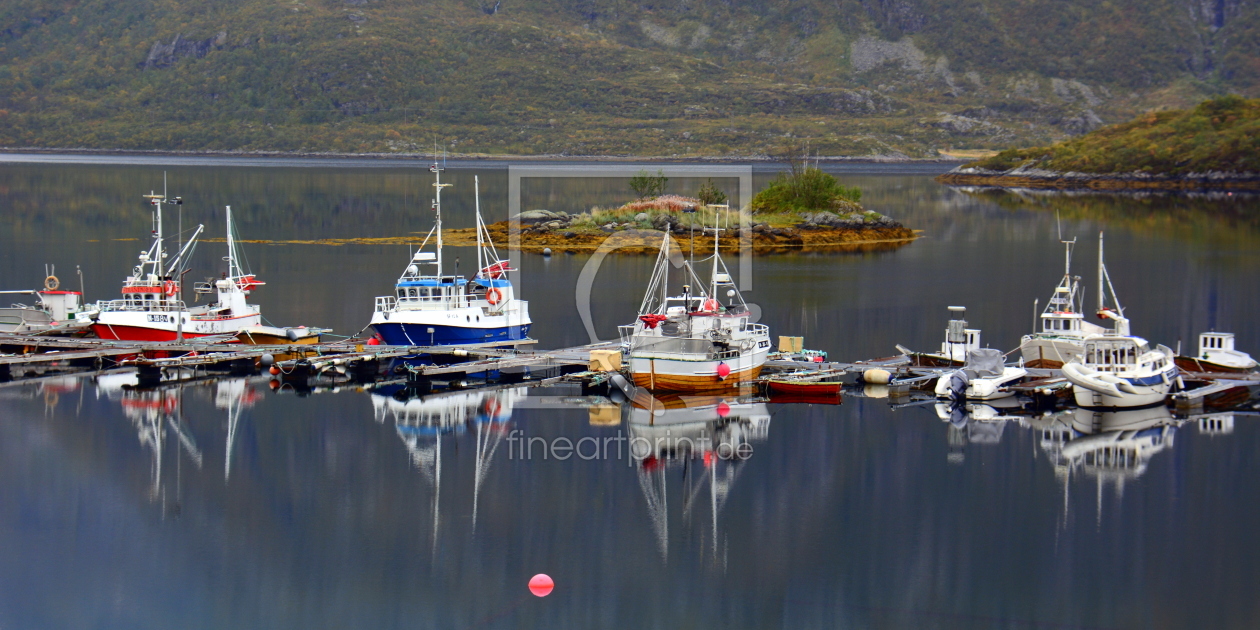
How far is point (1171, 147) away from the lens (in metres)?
167

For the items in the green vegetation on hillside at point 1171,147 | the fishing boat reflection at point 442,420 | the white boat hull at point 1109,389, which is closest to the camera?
the fishing boat reflection at point 442,420

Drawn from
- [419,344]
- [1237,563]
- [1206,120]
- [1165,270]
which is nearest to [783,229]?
[1165,270]

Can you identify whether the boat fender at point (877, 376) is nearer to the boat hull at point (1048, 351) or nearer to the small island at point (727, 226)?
the boat hull at point (1048, 351)

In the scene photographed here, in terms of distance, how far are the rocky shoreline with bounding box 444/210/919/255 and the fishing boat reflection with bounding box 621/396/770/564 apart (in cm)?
4061

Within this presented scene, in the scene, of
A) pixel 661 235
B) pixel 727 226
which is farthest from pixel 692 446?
pixel 727 226

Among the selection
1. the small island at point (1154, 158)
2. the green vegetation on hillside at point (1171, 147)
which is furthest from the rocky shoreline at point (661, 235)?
the green vegetation on hillside at point (1171, 147)

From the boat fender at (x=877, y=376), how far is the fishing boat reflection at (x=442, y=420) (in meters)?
9.22

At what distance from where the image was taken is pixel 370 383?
38344mm

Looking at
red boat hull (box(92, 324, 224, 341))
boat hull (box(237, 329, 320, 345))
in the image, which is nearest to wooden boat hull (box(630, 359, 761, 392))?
boat hull (box(237, 329, 320, 345))

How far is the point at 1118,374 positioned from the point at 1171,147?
143939 mm

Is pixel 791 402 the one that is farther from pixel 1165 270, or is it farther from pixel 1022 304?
pixel 1165 270

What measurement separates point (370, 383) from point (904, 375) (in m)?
14.6

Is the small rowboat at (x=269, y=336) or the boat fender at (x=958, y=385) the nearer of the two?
the boat fender at (x=958, y=385)

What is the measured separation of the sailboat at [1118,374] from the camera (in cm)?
3450
